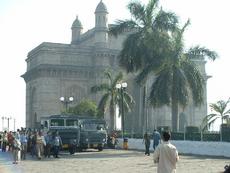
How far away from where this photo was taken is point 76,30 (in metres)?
90.6

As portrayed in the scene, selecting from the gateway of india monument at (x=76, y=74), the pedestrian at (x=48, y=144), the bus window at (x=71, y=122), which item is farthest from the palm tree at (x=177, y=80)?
the gateway of india monument at (x=76, y=74)

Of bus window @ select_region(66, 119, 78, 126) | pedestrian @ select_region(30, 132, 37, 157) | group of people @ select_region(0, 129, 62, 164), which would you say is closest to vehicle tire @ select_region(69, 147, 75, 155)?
group of people @ select_region(0, 129, 62, 164)

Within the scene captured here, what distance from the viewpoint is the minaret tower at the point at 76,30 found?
89750mm

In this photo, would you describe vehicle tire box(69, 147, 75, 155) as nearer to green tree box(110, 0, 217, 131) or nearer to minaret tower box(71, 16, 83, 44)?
green tree box(110, 0, 217, 131)

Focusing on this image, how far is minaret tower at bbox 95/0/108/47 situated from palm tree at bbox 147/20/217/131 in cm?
4155

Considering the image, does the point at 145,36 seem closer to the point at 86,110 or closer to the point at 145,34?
the point at 145,34

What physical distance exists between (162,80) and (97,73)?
41.4m

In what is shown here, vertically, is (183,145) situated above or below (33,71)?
below

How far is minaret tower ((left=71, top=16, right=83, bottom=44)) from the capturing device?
8975cm

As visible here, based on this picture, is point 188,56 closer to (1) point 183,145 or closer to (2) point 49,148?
(1) point 183,145

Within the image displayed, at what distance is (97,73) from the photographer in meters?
76.2

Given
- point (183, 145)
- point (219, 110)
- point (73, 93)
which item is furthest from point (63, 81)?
point (183, 145)

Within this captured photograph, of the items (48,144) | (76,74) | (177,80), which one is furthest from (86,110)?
(48,144)

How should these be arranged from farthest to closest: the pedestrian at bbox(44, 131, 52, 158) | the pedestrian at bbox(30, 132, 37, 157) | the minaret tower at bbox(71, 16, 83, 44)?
the minaret tower at bbox(71, 16, 83, 44)
the pedestrian at bbox(30, 132, 37, 157)
the pedestrian at bbox(44, 131, 52, 158)
